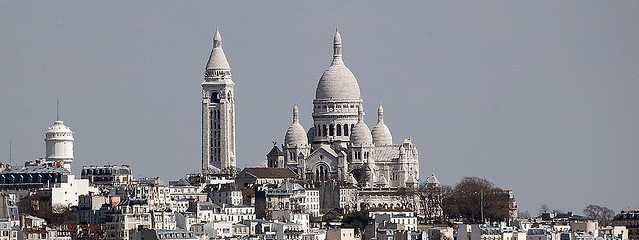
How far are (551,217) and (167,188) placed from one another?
64.6 feet

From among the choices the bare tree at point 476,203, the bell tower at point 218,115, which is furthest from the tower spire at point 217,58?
the bare tree at point 476,203

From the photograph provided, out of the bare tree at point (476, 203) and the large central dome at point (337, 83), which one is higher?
the large central dome at point (337, 83)

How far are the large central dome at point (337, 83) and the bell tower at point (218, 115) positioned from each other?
4789mm

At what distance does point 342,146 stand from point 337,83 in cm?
329

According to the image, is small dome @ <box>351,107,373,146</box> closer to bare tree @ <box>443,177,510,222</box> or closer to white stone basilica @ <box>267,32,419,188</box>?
white stone basilica @ <box>267,32,419,188</box>

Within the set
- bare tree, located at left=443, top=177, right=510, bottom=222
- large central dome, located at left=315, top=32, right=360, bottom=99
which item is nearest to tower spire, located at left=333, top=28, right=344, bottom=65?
large central dome, located at left=315, top=32, right=360, bottom=99

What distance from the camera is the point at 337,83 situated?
162m

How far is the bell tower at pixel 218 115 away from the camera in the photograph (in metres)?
159

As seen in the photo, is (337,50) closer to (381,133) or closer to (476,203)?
(381,133)

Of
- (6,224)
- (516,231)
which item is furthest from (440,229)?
(6,224)

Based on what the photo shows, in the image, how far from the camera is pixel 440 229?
132 meters

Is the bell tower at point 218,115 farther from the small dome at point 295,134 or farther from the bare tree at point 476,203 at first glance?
the bare tree at point 476,203

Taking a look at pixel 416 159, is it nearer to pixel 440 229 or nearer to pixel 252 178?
pixel 252 178

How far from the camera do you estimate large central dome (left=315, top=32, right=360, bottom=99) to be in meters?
161
